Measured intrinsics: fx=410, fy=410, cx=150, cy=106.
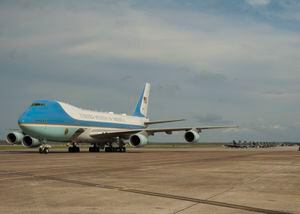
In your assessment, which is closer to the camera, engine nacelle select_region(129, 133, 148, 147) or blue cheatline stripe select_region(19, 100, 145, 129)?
blue cheatline stripe select_region(19, 100, 145, 129)

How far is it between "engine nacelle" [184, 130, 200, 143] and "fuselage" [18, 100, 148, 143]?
918 centimetres

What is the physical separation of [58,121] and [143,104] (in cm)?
2130

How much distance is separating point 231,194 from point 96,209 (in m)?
3.32

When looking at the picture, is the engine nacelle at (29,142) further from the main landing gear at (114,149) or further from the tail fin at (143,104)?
the tail fin at (143,104)

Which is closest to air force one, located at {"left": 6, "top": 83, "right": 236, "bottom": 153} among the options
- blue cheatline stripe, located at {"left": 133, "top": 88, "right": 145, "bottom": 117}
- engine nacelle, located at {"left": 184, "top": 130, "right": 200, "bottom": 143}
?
engine nacelle, located at {"left": 184, "top": 130, "right": 200, "bottom": 143}

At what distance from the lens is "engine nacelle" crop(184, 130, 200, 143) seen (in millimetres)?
39244

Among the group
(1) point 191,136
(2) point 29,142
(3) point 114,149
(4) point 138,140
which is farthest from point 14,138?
(1) point 191,136

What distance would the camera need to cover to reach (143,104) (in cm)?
5597

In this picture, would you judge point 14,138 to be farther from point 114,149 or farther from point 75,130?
point 114,149

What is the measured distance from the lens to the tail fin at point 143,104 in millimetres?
54750

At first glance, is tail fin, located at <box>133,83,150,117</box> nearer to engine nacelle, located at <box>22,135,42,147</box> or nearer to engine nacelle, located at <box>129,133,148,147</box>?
engine nacelle, located at <box>129,133,148,147</box>

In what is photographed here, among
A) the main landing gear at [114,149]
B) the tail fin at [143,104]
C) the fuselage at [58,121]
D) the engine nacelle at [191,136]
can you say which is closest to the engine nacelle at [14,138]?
the fuselage at [58,121]

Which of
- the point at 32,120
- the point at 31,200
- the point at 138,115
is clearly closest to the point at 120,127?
the point at 138,115

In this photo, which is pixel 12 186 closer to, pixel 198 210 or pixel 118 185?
pixel 118 185
